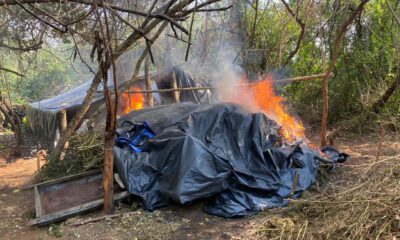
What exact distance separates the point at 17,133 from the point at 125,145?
5.40 m

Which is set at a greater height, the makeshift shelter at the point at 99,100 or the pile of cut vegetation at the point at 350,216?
the makeshift shelter at the point at 99,100

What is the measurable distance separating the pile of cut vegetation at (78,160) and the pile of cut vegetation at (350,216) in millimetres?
2744

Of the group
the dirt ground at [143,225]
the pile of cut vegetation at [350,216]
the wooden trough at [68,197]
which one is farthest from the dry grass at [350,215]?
the wooden trough at [68,197]

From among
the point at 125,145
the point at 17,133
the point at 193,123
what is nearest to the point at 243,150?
the point at 193,123

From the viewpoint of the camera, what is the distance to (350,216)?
335cm

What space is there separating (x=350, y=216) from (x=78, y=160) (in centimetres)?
401

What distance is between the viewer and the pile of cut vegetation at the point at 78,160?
17.9 feet

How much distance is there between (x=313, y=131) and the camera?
933 cm

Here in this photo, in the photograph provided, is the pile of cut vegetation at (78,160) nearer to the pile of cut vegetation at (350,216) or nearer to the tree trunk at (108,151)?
the tree trunk at (108,151)

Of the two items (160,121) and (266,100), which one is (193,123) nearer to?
(160,121)

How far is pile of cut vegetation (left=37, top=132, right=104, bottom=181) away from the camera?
17.9 ft

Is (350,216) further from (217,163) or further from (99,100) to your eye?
(99,100)

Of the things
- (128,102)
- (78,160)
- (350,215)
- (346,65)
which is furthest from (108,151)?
(346,65)

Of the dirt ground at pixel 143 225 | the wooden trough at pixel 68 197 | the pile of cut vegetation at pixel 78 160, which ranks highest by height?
the pile of cut vegetation at pixel 78 160
